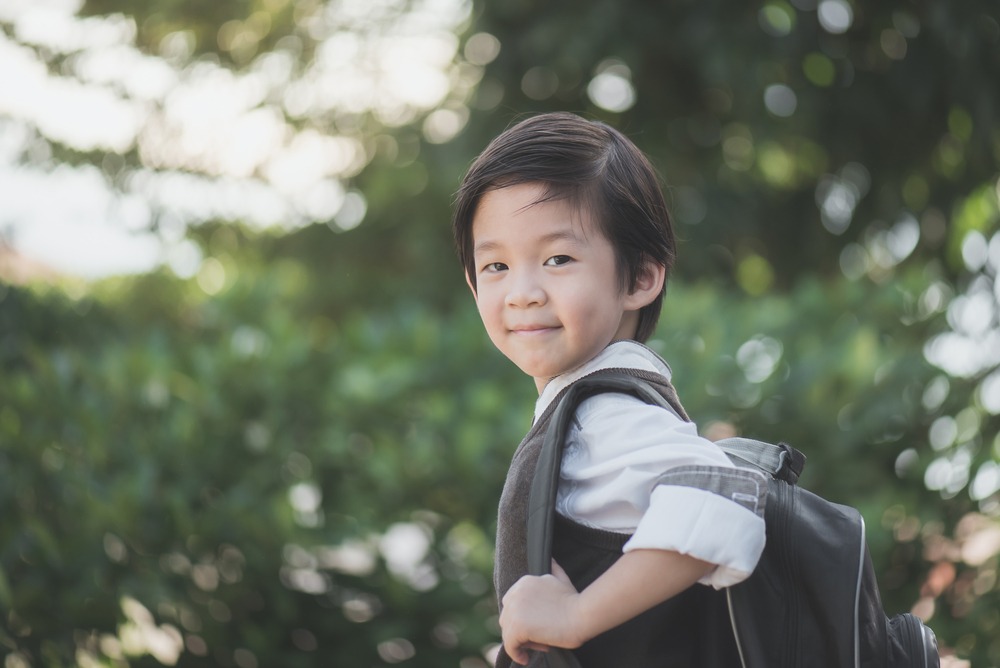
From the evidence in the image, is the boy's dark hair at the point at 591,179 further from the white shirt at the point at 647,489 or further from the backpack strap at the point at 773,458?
the backpack strap at the point at 773,458

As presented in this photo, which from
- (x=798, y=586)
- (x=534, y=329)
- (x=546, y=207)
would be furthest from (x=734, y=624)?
(x=546, y=207)

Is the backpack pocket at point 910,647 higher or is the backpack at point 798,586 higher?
the backpack at point 798,586

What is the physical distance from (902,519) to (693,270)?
2906 millimetres

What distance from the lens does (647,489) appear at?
1382 millimetres

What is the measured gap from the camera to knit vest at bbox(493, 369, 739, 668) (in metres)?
1.46

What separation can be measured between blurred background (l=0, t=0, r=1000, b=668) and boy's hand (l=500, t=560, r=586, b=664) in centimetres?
209

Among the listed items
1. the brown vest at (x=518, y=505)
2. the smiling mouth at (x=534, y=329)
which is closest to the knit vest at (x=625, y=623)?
the brown vest at (x=518, y=505)

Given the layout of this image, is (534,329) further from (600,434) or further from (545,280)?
(600,434)

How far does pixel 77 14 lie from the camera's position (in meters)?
7.55

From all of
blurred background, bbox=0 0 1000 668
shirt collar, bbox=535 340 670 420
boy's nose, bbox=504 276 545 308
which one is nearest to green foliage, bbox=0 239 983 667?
blurred background, bbox=0 0 1000 668

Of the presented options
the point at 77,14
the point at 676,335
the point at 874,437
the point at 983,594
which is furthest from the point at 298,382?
the point at 77,14

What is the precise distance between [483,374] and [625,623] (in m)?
2.76

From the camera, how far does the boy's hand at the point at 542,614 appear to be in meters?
1.37

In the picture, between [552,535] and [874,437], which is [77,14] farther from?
[552,535]
